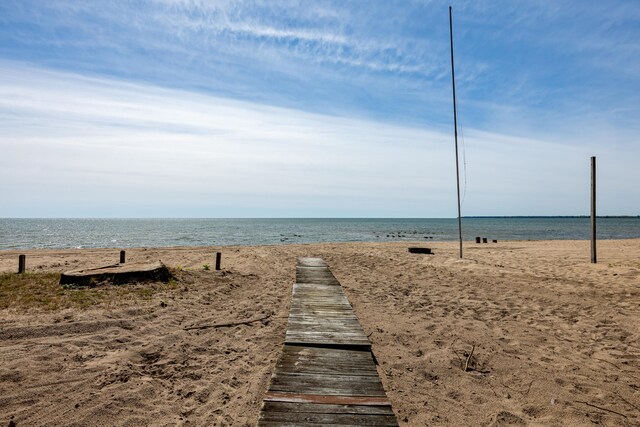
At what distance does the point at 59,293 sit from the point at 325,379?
778 cm

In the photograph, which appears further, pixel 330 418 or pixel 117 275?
pixel 117 275

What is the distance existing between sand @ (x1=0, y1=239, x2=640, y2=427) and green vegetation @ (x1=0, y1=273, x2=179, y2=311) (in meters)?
0.33

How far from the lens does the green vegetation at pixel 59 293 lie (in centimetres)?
768

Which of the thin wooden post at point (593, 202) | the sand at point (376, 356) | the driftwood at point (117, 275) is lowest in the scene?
the sand at point (376, 356)

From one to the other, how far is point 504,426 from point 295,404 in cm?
241

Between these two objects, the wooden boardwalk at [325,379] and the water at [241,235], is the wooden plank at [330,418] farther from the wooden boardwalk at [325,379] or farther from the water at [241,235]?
the water at [241,235]

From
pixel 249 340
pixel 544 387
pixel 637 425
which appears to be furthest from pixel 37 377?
pixel 637 425

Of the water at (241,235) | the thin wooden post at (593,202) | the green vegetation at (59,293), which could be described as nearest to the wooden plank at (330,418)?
the green vegetation at (59,293)

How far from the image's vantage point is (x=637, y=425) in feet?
12.8

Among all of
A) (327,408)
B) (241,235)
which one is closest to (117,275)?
(327,408)

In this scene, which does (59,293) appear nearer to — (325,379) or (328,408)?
(325,379)

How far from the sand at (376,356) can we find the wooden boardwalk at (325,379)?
0.40m

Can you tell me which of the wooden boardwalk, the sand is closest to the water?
the sand

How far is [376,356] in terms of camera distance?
18.6 feet
